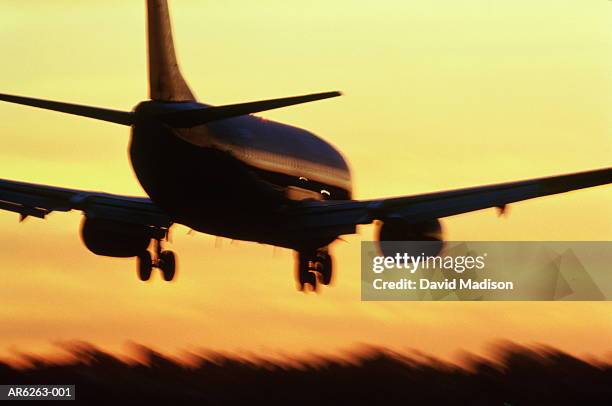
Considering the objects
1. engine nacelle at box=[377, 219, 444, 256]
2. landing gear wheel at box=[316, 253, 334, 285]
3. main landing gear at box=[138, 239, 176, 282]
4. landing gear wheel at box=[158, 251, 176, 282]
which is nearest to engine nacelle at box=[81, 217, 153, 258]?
main landing gear at box=[138, 239, 176, 282]

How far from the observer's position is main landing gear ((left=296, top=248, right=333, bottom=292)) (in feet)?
184

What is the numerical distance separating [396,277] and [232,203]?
6.81 metres

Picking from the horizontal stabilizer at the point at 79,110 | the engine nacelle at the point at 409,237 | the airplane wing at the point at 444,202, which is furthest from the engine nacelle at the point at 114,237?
the engine nacelle at the point at 409,237

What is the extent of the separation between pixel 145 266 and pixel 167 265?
810mm

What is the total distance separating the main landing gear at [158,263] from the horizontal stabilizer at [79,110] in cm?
823

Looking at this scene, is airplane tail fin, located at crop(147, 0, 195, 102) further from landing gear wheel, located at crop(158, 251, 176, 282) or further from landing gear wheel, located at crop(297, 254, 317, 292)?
landing gear wheel, located at crop(297, 254, 317, 292)

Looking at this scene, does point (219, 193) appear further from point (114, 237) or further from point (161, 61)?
point (114, 237)

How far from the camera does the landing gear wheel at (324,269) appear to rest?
5619 cm

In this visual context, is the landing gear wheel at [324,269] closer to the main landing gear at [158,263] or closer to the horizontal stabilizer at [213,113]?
the main landing gear at [158,263]

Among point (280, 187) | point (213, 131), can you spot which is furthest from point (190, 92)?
point (280, 187)

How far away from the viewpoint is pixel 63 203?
182 feet

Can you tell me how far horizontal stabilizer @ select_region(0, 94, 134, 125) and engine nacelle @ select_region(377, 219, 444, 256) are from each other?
30.2 feet

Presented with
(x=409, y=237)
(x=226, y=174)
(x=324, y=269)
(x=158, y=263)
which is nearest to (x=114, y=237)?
(x=158, y=263)

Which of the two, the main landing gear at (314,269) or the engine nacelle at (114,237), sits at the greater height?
the engine nacelle at (114,237)
